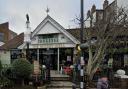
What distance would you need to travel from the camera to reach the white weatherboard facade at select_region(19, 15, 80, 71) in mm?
38156

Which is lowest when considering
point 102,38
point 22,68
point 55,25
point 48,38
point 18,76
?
point 18,76

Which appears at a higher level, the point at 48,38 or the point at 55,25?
the point at 55,25

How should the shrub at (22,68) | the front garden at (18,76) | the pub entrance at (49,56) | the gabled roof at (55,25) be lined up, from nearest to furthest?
the front garden at (18,76)
the shrub at (22,68)
the gabled roof at (55,25)
the pub entrance at (49,56)

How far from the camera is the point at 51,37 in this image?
3950 cm

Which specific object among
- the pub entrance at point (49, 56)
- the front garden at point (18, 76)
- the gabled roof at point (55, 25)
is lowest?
the front garden at point (18, 76)

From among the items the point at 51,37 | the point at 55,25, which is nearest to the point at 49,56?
the point at 51,37

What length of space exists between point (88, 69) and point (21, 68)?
16.6 feet

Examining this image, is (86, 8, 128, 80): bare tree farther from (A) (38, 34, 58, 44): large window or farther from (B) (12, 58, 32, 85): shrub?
(A) (38, 34, 58, 44): large window

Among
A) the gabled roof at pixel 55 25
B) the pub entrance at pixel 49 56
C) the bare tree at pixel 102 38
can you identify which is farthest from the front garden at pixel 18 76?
the pub entrance at pixel 49 56

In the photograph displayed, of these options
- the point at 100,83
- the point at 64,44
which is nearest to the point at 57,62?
the point at 64,44

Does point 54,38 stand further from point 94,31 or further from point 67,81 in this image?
point 67,81

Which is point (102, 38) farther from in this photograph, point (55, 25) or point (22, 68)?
point (55, 25)

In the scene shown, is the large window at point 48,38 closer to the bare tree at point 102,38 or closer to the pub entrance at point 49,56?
the pub entrance at point 49,56

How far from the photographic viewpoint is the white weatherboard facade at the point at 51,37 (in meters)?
38.2
